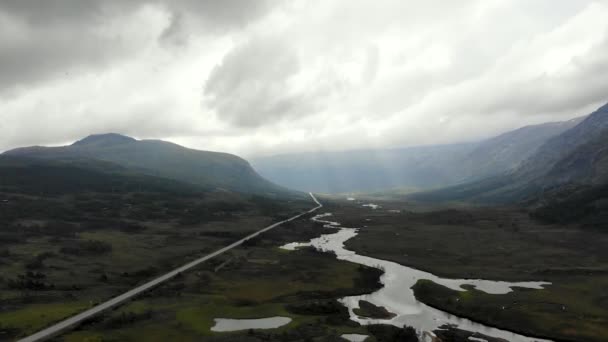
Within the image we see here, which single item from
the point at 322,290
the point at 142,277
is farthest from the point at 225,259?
the point at 322,290

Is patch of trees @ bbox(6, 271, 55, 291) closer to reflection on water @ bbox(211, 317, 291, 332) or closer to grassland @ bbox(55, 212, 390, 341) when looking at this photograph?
grassland @ bbox(55, 212, 390, 341)

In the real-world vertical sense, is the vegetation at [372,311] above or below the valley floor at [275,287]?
below

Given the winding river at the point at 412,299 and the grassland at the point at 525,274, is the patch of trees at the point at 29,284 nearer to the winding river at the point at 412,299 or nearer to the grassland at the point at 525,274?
the winding river at the point at 412,299

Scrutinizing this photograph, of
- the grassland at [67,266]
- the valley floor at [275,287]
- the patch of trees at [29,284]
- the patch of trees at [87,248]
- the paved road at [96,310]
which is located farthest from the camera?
the patch of trees at [87,248]

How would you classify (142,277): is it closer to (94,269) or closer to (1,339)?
(94,269)

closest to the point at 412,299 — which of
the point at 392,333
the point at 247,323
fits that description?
the point at 392,333

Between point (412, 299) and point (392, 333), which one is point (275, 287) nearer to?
point (412, 299)

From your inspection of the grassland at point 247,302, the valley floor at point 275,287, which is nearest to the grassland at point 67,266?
the valley floor at point 275,287

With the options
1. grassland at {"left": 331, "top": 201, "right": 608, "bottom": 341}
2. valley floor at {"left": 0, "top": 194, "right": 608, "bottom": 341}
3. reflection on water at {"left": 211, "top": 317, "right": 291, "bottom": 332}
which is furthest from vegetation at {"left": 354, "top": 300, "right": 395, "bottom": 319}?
reflection on water at {"left": 211, "top": 317, "right": 291, "bottom": 332}

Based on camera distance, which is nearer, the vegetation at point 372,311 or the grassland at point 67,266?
the grassland at point 67,266
